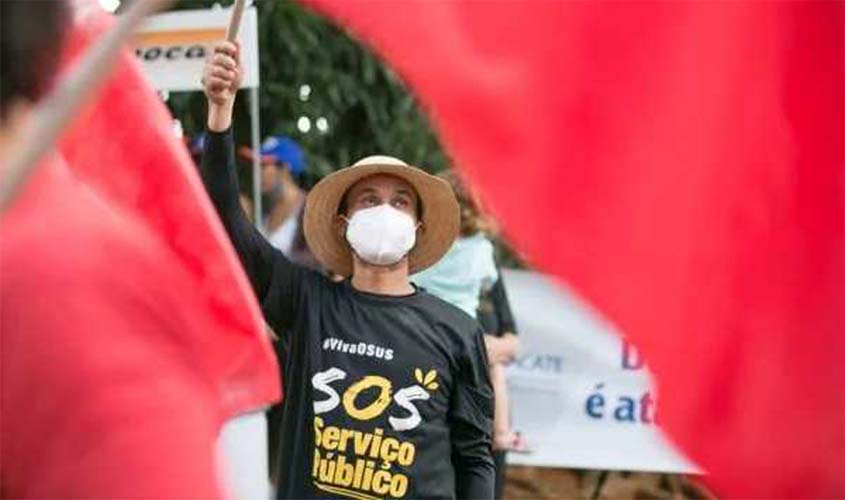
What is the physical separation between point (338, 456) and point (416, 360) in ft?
0.96

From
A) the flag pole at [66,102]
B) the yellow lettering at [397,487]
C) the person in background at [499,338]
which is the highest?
the flag pole at [66,102]

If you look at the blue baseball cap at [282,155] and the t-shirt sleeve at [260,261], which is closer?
the t-shirt sleeve at [260,261]

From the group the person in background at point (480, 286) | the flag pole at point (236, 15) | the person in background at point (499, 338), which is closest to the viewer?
the flag pole at point (236, 15)

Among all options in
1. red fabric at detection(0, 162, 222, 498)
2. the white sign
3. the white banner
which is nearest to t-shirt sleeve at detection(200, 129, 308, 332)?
red fabric at detection(0, 162, 222, 498)

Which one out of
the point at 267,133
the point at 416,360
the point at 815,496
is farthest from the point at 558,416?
the point at 815,496

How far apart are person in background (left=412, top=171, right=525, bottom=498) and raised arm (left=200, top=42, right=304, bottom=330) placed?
148cm

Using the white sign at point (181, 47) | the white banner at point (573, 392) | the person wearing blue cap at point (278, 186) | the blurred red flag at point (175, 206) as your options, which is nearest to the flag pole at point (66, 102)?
the blurred red flag at point (175, 206)

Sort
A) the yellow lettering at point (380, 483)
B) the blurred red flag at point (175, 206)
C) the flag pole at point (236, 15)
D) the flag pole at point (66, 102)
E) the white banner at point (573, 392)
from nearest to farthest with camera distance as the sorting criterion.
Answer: the flag pole at point (66, 102) < the blurred red flag at point (175, 206) < the flag pole at point (236, 15) < the yellow lettering at point (380, 483) < the white banner at point (573, 392)

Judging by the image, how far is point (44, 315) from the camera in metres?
2.22

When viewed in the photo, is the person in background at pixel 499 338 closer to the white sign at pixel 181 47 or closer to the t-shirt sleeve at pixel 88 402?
the white sign at pixel 181 47

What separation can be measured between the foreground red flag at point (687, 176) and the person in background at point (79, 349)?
1001mm

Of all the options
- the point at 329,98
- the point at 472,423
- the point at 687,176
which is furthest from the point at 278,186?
Result: the point at 687,176

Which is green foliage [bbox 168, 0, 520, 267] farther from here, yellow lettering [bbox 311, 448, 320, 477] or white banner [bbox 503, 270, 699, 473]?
yellow lettering [bbox 311, 448, 320, 477]

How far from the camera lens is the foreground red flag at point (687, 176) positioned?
10.7ft
